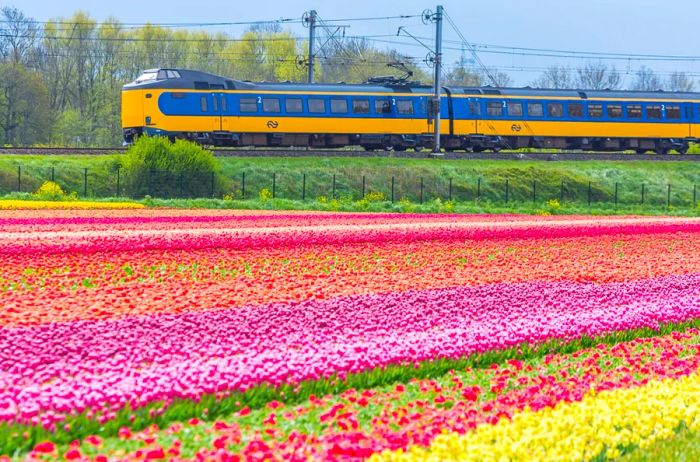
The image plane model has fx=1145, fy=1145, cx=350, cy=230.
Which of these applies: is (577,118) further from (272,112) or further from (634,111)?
(272,112)

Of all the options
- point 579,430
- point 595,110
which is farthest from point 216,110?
point 579,430

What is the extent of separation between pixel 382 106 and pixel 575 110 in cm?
1084

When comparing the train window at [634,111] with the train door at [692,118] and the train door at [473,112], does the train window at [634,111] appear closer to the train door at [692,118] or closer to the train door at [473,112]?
the train door at [692,118]

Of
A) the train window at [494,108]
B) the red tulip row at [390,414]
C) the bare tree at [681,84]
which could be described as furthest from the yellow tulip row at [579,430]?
the bare tree at [681,84]

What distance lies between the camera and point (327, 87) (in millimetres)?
52406

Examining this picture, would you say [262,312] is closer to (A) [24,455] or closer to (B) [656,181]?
(A) [24,455]

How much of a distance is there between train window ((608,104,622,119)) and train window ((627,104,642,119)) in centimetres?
52

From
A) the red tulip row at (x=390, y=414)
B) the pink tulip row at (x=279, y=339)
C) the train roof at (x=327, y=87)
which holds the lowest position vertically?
the red tulip row at (x=390, y=414)

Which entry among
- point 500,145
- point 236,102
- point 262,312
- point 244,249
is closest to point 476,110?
point 500,145

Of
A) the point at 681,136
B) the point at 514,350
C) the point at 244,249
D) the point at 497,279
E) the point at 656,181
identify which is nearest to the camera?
the point at 514,350

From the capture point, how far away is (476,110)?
56344 mm

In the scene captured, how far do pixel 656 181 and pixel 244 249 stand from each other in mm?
38949

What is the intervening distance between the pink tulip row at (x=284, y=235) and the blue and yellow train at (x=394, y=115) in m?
24.5

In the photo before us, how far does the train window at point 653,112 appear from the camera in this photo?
59406 mm
